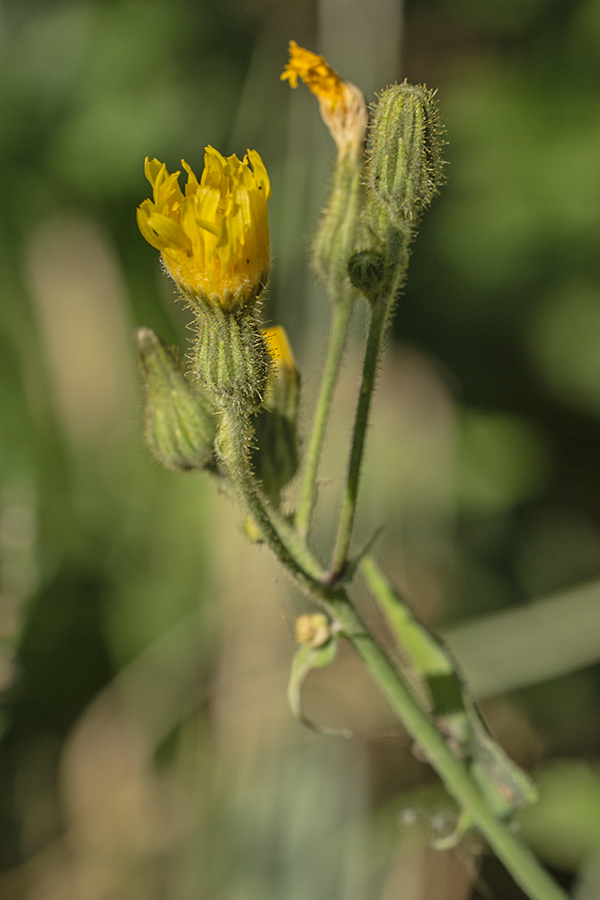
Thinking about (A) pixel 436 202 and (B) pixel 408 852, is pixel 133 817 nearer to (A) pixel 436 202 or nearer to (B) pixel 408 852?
(B) pixel 408 852

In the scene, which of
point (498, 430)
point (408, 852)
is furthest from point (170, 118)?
point (408, 852)

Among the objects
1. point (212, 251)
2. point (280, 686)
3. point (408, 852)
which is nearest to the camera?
point (212, 251)

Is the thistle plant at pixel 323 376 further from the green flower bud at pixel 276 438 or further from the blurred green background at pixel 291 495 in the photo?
the blurred green background at pixel 291 495

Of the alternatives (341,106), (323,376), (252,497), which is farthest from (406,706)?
(341,106)

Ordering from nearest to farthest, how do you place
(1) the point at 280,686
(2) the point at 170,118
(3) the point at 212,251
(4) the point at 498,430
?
(3) the point at 212,251 < (1) the point at 280,686 < (4) the point at 498,430 < (2) the point at 170,118

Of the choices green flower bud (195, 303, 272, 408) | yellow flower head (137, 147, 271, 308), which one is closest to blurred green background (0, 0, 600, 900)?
green flower bud (195, 303, 272, 408)

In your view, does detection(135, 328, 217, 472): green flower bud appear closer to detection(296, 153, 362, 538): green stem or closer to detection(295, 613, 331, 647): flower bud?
detection(296, 153, 362, 538): green stem

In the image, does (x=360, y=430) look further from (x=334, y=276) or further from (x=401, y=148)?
(x=401, y=148)
